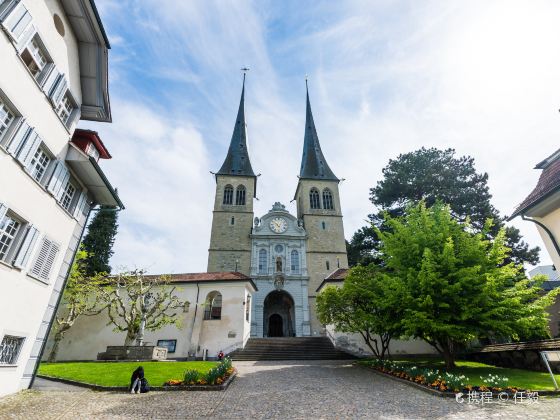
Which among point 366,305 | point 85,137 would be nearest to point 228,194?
point 366,305

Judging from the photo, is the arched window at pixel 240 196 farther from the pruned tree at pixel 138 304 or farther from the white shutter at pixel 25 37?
the white shutter at pixel 25 37

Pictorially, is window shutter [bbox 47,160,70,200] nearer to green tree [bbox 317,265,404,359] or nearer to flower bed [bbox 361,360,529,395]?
green tree [bbox 317,265,404,359]

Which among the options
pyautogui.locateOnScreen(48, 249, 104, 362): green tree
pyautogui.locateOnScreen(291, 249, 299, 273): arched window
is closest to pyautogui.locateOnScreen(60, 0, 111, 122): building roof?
pyautogui.locateOnScreen(48, 249, 104, 362): green tree

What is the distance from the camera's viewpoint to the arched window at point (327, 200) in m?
43.9

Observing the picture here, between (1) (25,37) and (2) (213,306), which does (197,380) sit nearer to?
(1) (25,37)

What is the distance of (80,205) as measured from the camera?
37.0ft

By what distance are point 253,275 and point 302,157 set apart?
25407 mm

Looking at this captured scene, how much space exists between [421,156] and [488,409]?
88.0 ft

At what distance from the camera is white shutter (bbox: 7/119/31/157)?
7641 millimetres

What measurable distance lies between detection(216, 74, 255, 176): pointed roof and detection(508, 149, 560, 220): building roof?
123ft

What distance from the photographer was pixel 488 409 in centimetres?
731

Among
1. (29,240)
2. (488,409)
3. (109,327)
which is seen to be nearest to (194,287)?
(109,327)

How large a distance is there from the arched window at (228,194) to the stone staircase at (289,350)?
75.3 feet

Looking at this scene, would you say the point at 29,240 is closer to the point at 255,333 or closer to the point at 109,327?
the point at 109,327
